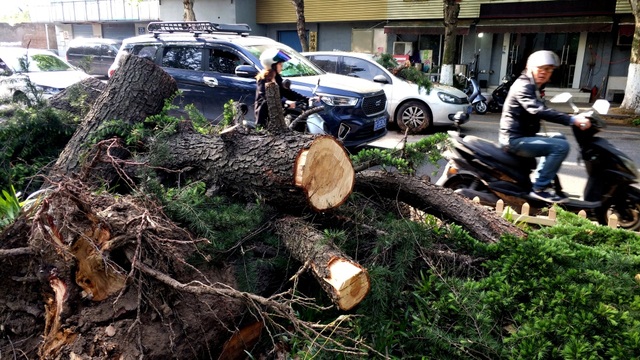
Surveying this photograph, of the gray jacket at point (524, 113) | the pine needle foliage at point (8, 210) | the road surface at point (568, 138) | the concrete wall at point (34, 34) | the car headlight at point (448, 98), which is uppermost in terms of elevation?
Result: the concrete wall at point (34, 34)

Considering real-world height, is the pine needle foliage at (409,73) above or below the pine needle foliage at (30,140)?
above

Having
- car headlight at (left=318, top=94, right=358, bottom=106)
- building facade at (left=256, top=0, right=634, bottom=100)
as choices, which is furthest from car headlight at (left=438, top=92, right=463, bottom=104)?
building facade at (left=256, top=0, right=634, bottom=100)

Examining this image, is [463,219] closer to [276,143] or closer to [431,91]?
[276,143]

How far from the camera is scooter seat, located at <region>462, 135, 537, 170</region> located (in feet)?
16.0

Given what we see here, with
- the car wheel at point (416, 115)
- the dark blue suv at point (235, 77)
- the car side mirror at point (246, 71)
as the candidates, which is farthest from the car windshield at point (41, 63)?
the car wheel at point (416, 115)

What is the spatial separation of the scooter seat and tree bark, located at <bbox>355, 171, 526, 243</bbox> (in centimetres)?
114

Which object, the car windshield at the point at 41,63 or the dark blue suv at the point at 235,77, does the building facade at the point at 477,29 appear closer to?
the dark blue suv at the point at 235,77

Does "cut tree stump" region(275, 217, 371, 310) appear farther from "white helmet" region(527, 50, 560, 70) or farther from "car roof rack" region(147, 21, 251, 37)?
"car roof rack" region(147, 21, 251, 37)

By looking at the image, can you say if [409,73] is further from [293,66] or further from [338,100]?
[338,100]

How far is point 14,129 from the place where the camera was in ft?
15.9

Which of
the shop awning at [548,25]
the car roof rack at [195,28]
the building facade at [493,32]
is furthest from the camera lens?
the building facade at [493,32]

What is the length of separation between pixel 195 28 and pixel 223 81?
149 centimetres

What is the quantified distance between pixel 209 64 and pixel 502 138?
5331mm

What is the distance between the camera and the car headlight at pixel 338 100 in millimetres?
7699
